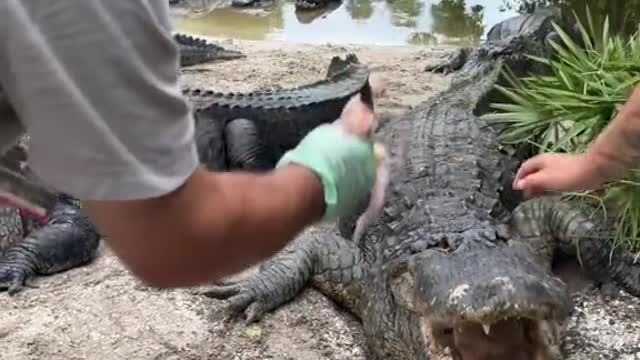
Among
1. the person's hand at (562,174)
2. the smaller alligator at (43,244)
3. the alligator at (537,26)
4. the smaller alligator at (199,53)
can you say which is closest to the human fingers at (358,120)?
the person's hand at (562,174)

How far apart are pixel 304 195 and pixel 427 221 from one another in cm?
161

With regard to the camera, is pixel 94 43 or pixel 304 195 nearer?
pixel 94 43

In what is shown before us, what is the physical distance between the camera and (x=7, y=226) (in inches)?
147

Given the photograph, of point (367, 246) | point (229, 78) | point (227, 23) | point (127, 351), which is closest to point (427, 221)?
point (367, 246)

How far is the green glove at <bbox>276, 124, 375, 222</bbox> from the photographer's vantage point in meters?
1.34

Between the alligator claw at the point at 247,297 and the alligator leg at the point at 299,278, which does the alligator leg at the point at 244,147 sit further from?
the alligator claw at the point at 247,297

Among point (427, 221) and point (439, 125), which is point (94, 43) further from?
point (439, 125)

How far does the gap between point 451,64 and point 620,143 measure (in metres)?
4.25

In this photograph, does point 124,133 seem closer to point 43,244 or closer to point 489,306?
point 489,306

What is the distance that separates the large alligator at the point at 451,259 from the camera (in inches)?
86.3

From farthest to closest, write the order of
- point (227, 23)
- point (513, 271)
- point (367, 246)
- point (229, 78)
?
Answer: 1. point (227, 23)
2. point (229, 78)
3. point (367, 246)
4. point (513, 271)

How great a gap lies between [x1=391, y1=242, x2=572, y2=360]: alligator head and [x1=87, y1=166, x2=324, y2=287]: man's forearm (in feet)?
3.03

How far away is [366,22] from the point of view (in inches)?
388

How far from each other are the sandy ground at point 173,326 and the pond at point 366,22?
5.15 meters
